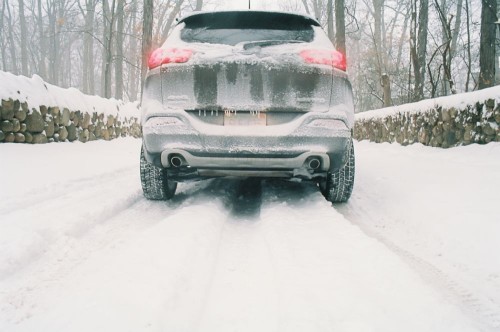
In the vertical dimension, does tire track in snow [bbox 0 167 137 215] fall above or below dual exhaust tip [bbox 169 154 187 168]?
below

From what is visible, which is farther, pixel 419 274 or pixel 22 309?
pixel 419 274

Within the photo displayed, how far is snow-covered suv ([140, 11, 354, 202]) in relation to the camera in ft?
9.01

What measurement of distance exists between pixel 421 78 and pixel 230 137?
962 cm

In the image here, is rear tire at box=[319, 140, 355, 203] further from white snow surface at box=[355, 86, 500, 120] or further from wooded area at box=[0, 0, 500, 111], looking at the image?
wooded area at box=[0, 0, 500, 111]

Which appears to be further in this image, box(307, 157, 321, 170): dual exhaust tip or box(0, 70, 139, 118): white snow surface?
box(0, 70, 139, 118): white snow surface

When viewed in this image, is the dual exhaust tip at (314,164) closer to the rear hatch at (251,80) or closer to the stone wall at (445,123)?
the rear hatch at (251,80)

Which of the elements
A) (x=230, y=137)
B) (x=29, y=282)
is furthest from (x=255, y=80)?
(x=29, y=282)

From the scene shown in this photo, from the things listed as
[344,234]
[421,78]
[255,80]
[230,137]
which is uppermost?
[421,78]

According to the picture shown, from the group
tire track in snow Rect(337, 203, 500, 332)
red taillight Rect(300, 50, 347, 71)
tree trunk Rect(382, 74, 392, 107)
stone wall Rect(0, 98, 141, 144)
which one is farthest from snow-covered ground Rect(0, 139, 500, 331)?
tree trunk Rect(382, 74, 392, 107)

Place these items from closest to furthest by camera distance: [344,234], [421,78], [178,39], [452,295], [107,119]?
[452,295] → [344,234] → [178,39] → [107,119] → [421,78]

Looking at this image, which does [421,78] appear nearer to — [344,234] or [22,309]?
[344,234]

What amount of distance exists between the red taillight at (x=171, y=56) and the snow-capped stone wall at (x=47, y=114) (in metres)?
4.22

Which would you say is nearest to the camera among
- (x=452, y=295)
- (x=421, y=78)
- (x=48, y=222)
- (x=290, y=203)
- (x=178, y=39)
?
(x=452, y=295)

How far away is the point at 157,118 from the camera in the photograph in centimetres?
282
